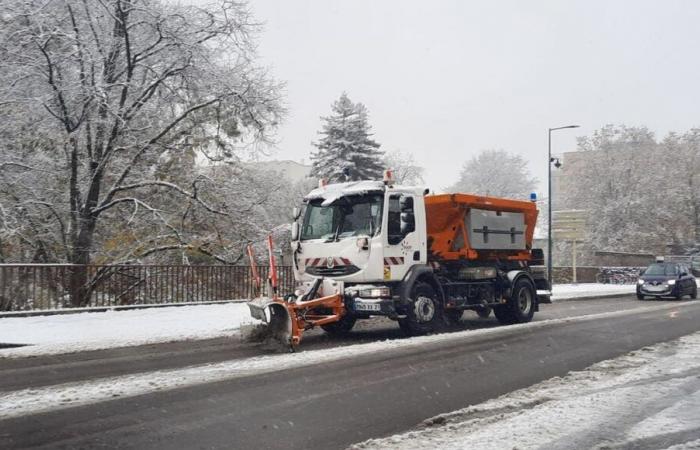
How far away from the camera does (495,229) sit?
14.0 metres

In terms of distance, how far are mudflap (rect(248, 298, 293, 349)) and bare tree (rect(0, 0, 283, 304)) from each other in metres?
6.58

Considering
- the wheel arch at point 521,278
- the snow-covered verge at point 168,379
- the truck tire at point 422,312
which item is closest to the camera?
the snow-covered verge at point 168,379

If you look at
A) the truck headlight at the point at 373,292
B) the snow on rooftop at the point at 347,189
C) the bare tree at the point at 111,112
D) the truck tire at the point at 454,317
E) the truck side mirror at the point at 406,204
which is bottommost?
the truck tire at the point at 454,317

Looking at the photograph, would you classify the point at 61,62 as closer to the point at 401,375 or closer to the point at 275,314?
the point at 275,314

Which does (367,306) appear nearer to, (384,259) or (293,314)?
(384,259)

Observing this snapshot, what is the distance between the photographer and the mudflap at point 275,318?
10.1m

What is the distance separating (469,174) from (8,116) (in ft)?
219

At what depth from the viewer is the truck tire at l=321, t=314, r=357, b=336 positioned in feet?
41.6

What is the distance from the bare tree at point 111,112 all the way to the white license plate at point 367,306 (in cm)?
764

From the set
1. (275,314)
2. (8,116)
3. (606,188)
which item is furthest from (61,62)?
(606,188)

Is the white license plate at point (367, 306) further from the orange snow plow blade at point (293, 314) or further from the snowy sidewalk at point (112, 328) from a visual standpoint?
the snowy sidewalk at point (112, 328)

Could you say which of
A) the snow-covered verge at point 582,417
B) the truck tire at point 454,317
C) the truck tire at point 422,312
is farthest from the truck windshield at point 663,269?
the snow-covered verge at point 582,417

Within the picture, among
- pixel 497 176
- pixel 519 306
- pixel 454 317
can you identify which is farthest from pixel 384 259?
pixel 497 176

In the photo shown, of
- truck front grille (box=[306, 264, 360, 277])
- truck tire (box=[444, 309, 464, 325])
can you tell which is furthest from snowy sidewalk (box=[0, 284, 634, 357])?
truck tire (box=[444, 309, 464, 325])
